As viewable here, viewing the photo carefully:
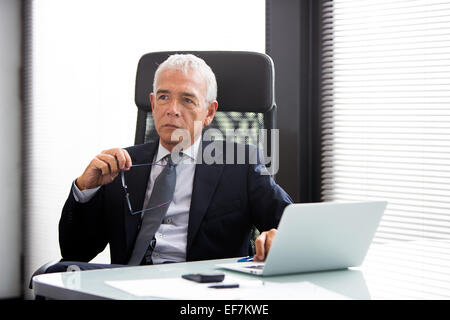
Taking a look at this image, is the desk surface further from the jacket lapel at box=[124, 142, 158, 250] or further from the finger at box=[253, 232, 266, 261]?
the jacket lapel at box=[124, 142, 158, 250]

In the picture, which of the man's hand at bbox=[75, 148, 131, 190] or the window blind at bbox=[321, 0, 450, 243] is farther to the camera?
the window blind at bbox=[321, 0, 450, 243]

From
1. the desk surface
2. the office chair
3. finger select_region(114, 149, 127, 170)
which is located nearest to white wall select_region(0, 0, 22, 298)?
the office chair

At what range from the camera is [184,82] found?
190cm

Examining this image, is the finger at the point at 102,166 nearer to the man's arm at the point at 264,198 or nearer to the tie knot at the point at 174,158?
the tie knot at the point at 174,158

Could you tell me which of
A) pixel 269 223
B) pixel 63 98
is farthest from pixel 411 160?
pixel 63 98

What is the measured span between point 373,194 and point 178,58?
91 cm

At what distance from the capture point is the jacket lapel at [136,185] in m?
1.79

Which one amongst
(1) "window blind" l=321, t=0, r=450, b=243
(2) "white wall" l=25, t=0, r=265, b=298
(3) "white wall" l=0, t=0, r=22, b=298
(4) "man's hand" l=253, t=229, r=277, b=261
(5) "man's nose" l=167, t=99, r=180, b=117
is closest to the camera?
(4) "man's hand" l=253, t=229, r=277, b=261

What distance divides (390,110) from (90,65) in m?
1.85

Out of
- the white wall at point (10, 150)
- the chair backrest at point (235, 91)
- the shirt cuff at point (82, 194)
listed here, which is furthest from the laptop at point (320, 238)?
the white wall at point (10, 150)

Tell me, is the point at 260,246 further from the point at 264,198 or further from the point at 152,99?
the point at 152,99

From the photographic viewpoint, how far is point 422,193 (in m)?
2.15

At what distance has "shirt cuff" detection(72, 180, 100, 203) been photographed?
1.77 m

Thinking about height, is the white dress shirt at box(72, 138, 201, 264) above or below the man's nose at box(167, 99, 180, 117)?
below
